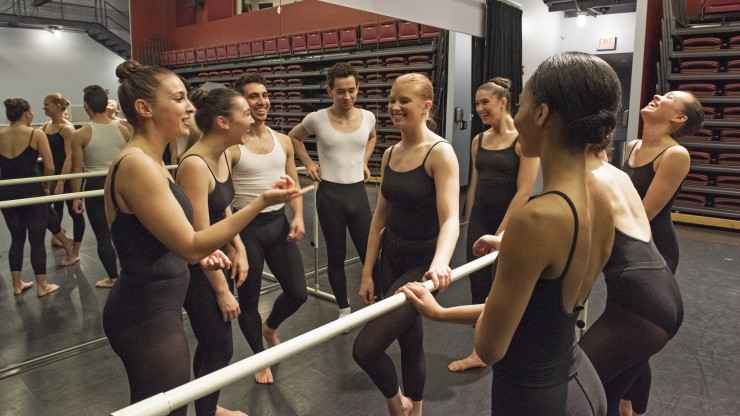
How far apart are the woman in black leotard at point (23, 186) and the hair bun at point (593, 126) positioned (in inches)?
134

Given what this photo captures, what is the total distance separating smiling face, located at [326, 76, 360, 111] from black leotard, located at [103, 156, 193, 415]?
1857 millimetres

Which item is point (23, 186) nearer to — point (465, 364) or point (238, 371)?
point (465, 364)

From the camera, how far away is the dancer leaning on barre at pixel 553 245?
1.02 metres

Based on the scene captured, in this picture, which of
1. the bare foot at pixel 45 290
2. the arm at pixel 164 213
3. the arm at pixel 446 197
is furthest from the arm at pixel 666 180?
the bare foot at pixel 45 290

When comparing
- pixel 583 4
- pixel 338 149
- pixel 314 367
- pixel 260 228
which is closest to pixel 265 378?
pixel 314 367

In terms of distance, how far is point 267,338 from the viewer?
3.06m

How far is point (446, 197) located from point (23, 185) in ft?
10.3

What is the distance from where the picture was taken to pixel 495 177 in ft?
9.98

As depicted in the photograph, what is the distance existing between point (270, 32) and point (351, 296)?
244 centimetres

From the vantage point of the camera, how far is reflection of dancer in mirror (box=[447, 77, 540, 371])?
295 centimetres

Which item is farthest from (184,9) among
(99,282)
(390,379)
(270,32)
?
(390,379)

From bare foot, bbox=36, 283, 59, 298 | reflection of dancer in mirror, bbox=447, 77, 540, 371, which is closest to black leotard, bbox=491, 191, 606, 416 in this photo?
reflection of dancer in mirror, bbox=447, 77, 540, 371

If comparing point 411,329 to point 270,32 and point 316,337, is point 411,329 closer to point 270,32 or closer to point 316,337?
point 316,337

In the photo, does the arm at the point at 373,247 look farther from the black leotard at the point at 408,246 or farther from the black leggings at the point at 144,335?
the black leggings at the point at 144,335
